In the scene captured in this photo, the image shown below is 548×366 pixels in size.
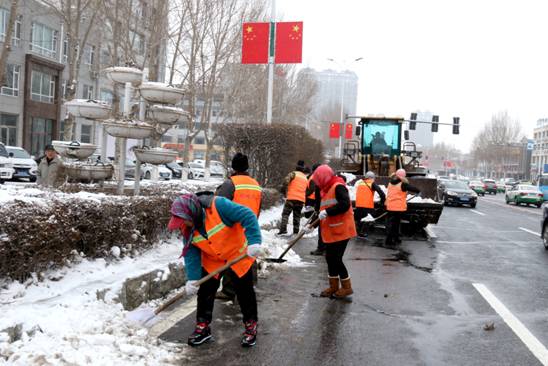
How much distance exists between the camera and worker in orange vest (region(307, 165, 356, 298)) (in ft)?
22.0

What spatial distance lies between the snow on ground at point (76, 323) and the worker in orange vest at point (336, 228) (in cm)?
221

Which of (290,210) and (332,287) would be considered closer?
(332,287)

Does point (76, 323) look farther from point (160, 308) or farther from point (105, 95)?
point (105, 95)

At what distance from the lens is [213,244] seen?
4672 mm

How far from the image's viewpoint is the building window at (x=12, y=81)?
33359mm

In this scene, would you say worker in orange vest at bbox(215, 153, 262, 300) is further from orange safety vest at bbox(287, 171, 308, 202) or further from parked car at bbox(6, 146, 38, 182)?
parked car at bbox(6, 146, 38, 182)

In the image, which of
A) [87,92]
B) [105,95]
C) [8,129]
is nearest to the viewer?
[8,129]

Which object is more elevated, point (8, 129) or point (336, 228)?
point (8, 129)

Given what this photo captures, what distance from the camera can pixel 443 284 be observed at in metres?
7.91

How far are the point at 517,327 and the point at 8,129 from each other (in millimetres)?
34878

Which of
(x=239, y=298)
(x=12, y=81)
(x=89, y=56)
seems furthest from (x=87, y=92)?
(x=239, y=298)

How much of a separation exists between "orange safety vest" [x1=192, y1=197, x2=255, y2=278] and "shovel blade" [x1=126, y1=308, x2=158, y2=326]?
2.36 feet

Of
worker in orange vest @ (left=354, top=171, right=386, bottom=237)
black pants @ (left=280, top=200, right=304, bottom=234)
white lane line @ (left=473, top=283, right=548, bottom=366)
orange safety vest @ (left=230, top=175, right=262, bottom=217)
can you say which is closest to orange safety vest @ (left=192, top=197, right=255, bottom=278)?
orange safety vest @ (left=230, top=175, right=262, bottom=217)

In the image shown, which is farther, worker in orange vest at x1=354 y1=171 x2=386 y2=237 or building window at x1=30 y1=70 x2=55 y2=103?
building window at x1=30 y1=70 x2=55 y2=103
